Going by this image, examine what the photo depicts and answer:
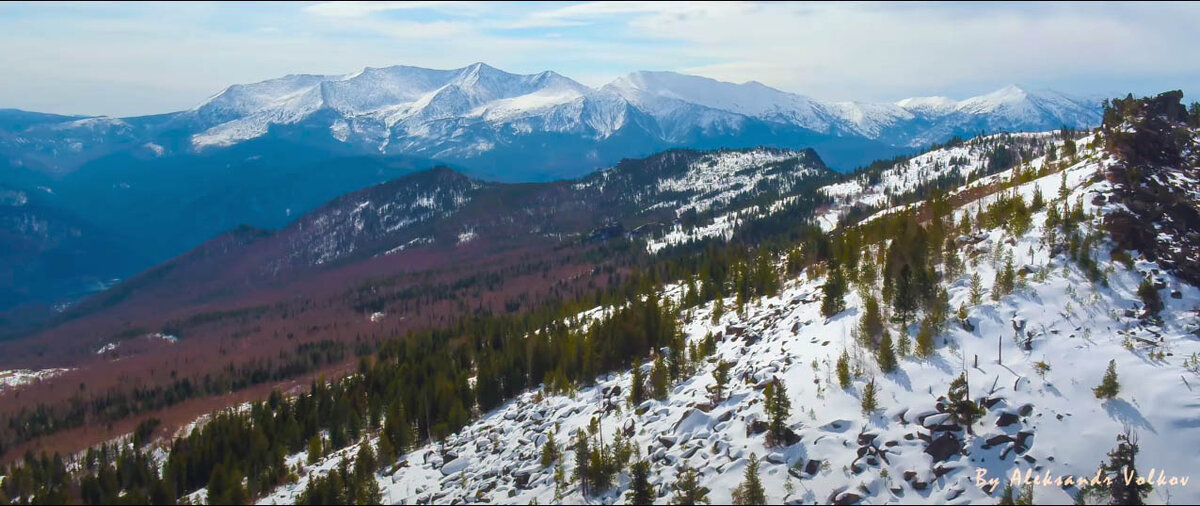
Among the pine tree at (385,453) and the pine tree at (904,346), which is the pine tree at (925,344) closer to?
the pine tree at (904,346)

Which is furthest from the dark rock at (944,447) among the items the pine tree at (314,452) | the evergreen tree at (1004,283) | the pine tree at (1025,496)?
the pine tree at (314,452)

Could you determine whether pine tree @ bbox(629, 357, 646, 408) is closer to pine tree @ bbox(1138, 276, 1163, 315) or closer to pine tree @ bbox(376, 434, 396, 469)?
pine tree @ bbox(376, 434, 396, 469)

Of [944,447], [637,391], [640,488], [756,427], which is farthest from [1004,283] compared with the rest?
[640,488]

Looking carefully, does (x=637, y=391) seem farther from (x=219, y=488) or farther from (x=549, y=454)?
(x=219, y=488)

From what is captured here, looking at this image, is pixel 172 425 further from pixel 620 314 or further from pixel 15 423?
pixel 620 314

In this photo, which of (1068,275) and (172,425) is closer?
(1068,275)

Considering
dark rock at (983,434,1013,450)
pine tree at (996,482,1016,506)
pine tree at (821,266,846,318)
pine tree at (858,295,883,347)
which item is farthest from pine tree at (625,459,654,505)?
pine tree at (821,266,846,318)

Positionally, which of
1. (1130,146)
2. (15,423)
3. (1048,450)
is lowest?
(15,423)

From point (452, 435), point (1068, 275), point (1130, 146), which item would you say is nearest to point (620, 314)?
point (452, 435)
